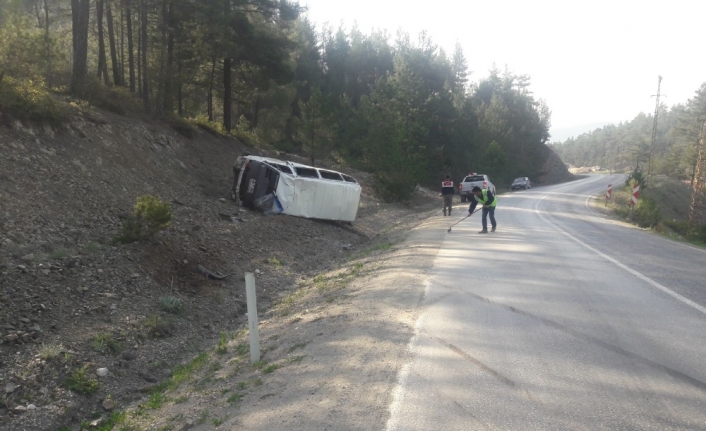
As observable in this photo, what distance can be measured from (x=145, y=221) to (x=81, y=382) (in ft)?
17.1

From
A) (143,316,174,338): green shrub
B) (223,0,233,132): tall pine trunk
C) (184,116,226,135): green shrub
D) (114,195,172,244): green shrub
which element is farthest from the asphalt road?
(223,0,233,132): tall pine trunk

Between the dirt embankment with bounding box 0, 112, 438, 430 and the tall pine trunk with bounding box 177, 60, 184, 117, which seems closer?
the dirt embankment with bounding box 0, 112, 438, 430

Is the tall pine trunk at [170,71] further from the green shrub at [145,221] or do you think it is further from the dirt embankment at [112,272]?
the green shrub at [145,221]

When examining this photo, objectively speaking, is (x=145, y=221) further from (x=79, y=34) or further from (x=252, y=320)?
(x=79, y=34)

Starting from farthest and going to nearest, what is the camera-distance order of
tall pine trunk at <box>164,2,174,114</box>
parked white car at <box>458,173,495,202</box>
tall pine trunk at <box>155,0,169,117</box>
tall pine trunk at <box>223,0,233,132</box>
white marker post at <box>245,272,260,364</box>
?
1. parked white car at <box>458,173,495,202</box>
2. tall pine trunk at <box>223,0,233,132</box>
3. tall pine trunk at <box>164,2,174,114</box>
4. tall pine trunk at <box>155,0,169,117</box>
5. white marker post at <box>245,272,260,364</box>

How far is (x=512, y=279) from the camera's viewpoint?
916cm

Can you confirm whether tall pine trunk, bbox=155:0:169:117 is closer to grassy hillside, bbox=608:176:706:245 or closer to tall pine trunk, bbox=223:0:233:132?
tall pine trunk, bbox=223:0:233:132

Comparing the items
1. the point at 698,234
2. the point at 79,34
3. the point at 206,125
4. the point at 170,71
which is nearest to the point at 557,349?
the point at 79,34

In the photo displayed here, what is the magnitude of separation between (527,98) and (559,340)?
87.8m

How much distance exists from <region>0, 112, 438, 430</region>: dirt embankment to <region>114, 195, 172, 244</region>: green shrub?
0.84 feet

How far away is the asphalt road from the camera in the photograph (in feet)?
13.5

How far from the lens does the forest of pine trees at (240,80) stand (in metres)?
16.5

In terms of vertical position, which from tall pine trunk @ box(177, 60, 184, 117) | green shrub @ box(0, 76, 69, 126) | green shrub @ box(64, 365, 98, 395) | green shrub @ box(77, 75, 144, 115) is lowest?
green shrub @ box(64, 365, 98, 395)

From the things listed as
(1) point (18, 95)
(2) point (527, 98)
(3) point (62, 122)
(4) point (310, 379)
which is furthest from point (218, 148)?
(2) point (527, 98)
